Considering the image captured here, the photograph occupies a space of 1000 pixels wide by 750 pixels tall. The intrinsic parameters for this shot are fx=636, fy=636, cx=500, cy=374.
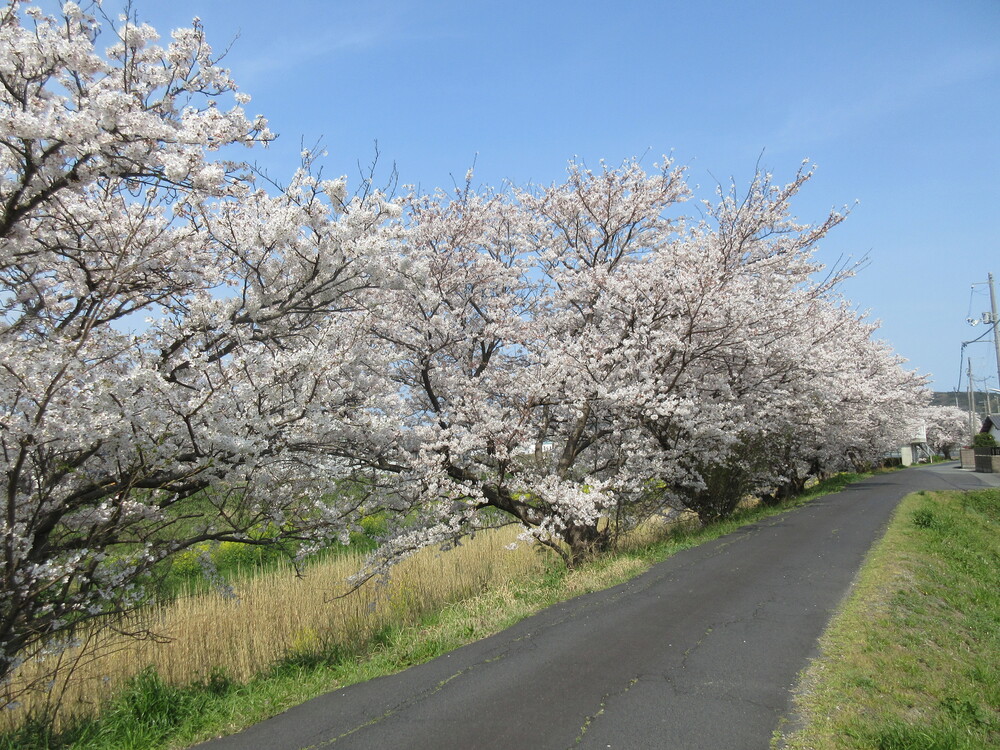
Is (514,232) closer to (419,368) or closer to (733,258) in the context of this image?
(419,368)

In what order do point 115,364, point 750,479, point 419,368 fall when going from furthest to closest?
point 750,479 → point 419,368 → point 115,364

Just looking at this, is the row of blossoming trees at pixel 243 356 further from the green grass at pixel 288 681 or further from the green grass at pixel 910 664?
the green grass at pixel 910 664

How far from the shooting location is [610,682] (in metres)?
5.66

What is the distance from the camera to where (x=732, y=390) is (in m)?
15.3

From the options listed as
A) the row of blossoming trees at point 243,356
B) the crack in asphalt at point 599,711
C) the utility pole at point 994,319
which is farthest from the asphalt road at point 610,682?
the utility pole at point 994,319

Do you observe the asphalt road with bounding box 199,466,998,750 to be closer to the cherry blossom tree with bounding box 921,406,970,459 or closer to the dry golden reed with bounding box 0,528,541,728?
the dry golden reed with bounding box 0,528,541,728

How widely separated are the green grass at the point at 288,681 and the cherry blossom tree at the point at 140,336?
1216mm

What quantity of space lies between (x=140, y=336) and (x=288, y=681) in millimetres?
4077

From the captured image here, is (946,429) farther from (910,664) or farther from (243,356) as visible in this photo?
(243,356)

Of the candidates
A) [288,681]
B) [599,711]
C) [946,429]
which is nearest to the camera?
[599,711]

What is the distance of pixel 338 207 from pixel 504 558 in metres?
8.97

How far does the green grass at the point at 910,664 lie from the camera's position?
455cm

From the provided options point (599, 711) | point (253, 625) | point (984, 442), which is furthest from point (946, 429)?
point (599, 711)

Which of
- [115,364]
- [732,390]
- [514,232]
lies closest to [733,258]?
[732,390]
